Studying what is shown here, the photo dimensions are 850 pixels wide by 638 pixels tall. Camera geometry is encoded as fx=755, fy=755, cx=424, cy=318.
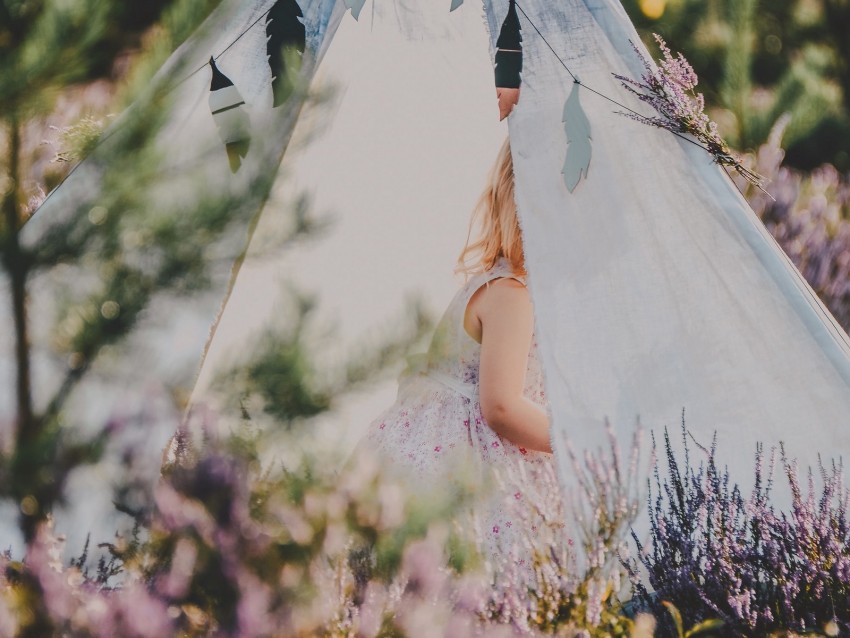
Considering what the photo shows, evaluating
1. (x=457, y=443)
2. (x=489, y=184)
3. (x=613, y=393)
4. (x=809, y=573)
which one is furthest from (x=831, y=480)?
(x=489, y=184)

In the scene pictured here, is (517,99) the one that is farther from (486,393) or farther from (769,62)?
(769,62)

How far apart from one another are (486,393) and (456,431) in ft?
0.47

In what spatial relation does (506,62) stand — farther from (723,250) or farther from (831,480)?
(831,480)

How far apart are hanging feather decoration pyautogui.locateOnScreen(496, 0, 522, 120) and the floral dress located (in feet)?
1.21

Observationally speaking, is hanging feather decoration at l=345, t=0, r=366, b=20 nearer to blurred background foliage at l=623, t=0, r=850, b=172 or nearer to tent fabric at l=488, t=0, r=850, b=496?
tent fabric at l=488, t=0, r=850, b=496

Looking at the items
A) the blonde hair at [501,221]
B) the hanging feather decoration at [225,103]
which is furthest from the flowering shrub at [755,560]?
the hanging feather decoration at [225,103]

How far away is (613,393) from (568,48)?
710mm

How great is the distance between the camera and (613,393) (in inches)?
58.0

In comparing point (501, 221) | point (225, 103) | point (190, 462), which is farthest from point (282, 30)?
point (190, 462)

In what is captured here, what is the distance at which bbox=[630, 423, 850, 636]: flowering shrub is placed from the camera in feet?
4.02

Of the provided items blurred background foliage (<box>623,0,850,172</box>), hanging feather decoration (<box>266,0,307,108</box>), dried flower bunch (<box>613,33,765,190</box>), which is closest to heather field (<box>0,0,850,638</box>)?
hanging feather decoration (<box>266,0,307,108</box>)

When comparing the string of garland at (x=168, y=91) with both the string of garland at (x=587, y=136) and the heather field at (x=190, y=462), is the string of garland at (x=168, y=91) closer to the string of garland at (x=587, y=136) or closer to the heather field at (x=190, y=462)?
the heather field at (x=190, y=462)

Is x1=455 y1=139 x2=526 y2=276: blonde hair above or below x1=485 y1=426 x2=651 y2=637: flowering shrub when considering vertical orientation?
above

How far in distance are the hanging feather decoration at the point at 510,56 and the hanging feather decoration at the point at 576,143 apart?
126 millimetres
